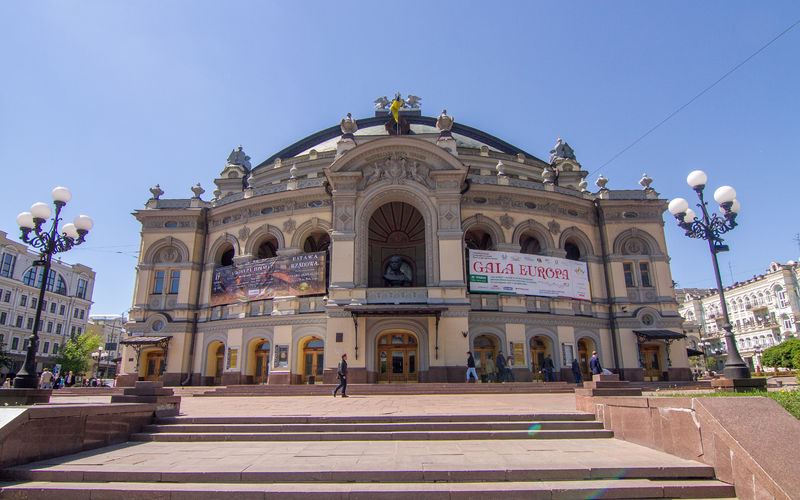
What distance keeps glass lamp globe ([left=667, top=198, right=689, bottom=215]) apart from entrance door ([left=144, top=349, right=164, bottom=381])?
28.9m

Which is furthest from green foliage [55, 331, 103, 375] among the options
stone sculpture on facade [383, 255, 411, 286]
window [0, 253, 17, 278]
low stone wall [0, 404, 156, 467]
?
low stone wall [0, 404, 156, 467]

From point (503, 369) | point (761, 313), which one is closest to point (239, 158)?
point (503, 369)

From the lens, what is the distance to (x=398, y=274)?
27.4 meters

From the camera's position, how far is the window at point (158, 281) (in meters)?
29.4

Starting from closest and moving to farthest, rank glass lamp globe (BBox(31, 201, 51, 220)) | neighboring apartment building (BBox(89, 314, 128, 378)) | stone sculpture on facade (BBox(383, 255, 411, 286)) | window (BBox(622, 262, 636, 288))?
glass lamp globe (BBox(31, 201, 51, 220)), stone sculpture on facade (BBox(383, 255, 411, 286)), window (BBox(622, 262, 636, 288)), neighboring apartment building (BBox(89, 314, 128, 378))

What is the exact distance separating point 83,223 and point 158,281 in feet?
54.8

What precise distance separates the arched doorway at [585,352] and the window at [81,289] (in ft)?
216

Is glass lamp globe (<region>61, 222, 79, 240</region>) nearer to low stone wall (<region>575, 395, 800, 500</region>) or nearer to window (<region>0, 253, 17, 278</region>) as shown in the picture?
low stone wall (<region>575, 395, 800, 500</region>)

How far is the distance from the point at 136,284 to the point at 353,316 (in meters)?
16.3

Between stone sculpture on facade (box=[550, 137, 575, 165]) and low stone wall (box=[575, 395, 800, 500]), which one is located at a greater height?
stone sculpture on facade (box=[550, 137, 575, 165])

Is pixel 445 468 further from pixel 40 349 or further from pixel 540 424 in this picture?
pixel 40 349

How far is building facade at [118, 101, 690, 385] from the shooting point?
78.0 feet

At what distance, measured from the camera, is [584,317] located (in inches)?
1060

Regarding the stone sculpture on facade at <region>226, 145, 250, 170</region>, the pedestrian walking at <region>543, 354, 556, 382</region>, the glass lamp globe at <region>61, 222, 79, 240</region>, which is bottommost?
the pedestrian walking at <region>543, 354, 556, 382</region>
